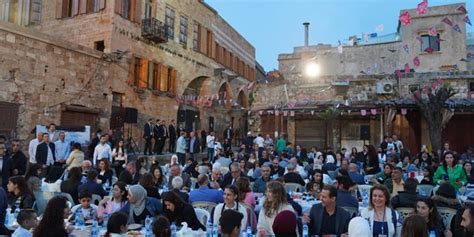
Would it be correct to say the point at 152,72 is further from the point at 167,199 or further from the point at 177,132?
the point at 167,199

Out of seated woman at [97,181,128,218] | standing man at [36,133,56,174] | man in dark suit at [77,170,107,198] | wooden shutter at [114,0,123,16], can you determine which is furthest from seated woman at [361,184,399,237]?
wooden shutter at [114,0,123,16]

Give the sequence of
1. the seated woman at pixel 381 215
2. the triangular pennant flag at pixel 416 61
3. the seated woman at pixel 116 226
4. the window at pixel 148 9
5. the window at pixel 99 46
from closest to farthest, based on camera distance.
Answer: the seated woman at pixel 116 226, the seated woman at pixel 381 215, the window at pixel 99 46, the window at pixel 148 9, the triangular pennant flag at pixel 416 61

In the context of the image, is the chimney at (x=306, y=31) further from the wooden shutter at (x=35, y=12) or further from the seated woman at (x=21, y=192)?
the seated woman at (x=21, y=192)

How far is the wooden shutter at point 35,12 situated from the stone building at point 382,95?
12.0 metres

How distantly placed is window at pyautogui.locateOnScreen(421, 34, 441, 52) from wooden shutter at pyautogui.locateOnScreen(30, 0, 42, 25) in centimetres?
2249

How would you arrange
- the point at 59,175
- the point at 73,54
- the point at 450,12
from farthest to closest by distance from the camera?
the point at 450,12, the point at 73,54, the point at 59,175

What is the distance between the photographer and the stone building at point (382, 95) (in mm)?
18594

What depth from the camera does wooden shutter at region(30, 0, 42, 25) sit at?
17359 mm

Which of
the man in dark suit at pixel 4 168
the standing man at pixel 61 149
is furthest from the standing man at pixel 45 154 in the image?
the man in dark suit at pixel 4 168

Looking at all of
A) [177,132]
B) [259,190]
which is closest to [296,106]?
[177,132]

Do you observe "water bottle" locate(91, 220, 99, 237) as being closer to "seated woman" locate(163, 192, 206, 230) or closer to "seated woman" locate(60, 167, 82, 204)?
"seated woman" locate(163, 192, 206, 230)

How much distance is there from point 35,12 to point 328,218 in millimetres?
17924

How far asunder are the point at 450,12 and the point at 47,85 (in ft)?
77.0

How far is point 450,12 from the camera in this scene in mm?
23719
